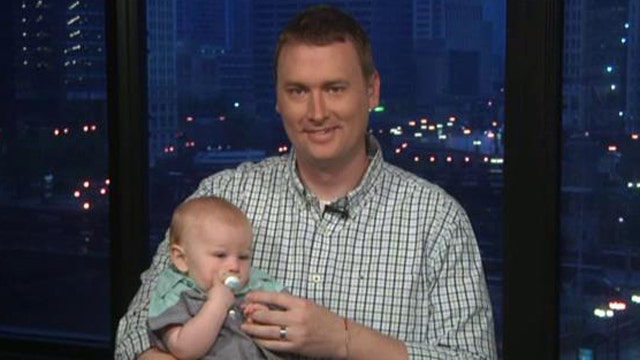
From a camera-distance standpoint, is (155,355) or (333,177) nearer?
(155,355)

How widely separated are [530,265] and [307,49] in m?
1.34

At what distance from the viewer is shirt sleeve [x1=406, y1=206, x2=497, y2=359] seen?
2062 millimetres

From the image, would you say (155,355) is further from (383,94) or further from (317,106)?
(383,94)

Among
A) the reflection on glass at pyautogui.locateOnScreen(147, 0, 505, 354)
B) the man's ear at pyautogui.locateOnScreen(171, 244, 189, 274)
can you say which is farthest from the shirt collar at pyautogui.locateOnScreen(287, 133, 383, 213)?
the reflection on glass at pyautogui.locateOnScreen(147, 0, 505, 354)

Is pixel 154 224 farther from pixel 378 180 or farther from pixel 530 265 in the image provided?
pixel 378 180

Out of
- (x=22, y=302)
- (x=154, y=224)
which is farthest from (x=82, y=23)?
(x=22, y=302)

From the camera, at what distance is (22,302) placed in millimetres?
4051

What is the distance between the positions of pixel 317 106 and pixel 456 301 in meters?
0.46

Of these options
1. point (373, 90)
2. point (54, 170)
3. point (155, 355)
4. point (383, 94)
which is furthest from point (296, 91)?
point (54, 170)

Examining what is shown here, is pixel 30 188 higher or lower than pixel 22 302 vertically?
higher

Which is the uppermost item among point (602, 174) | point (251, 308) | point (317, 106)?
point (317, 106)

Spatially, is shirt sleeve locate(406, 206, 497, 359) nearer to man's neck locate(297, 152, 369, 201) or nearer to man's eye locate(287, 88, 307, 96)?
man's neck locate(297, 152, 369, 201)

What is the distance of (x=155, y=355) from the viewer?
2.02m

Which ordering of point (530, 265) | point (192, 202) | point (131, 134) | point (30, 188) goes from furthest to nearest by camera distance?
point (30, 188)
point (131, 134)
point (530, 265)
point (192, 202)
